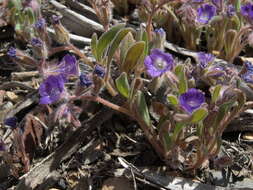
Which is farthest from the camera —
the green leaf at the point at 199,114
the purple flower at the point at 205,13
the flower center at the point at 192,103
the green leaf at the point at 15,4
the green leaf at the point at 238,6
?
the green leaf at the point at 15,4

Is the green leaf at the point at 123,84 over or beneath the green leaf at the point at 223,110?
over

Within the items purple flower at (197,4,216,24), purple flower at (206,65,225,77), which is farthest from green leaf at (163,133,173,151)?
purple flower at (197,4,216,24)


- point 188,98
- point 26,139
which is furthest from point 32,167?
point 188,98

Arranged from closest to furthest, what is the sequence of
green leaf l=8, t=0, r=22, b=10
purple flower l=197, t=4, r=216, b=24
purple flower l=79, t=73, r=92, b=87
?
purple flower l=79, t=73, r=92, b=87 → purple flower l=197, t=4, r=216, b=24 → green leaf l=8, t=0, r=22, b=10

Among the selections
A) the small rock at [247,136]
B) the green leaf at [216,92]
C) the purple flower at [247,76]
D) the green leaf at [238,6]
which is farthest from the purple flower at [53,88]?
the green leaf at [238,6]

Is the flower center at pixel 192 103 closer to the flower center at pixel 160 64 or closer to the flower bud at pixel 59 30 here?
the flower center at pixel 160 64

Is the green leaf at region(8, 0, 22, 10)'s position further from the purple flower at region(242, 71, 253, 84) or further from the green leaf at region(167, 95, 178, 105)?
the purple flower at region(242, 71, 253, 84)

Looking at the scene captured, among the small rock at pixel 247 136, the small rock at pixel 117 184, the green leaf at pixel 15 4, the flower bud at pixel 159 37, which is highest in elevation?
the green leaf at pixel 15 4
